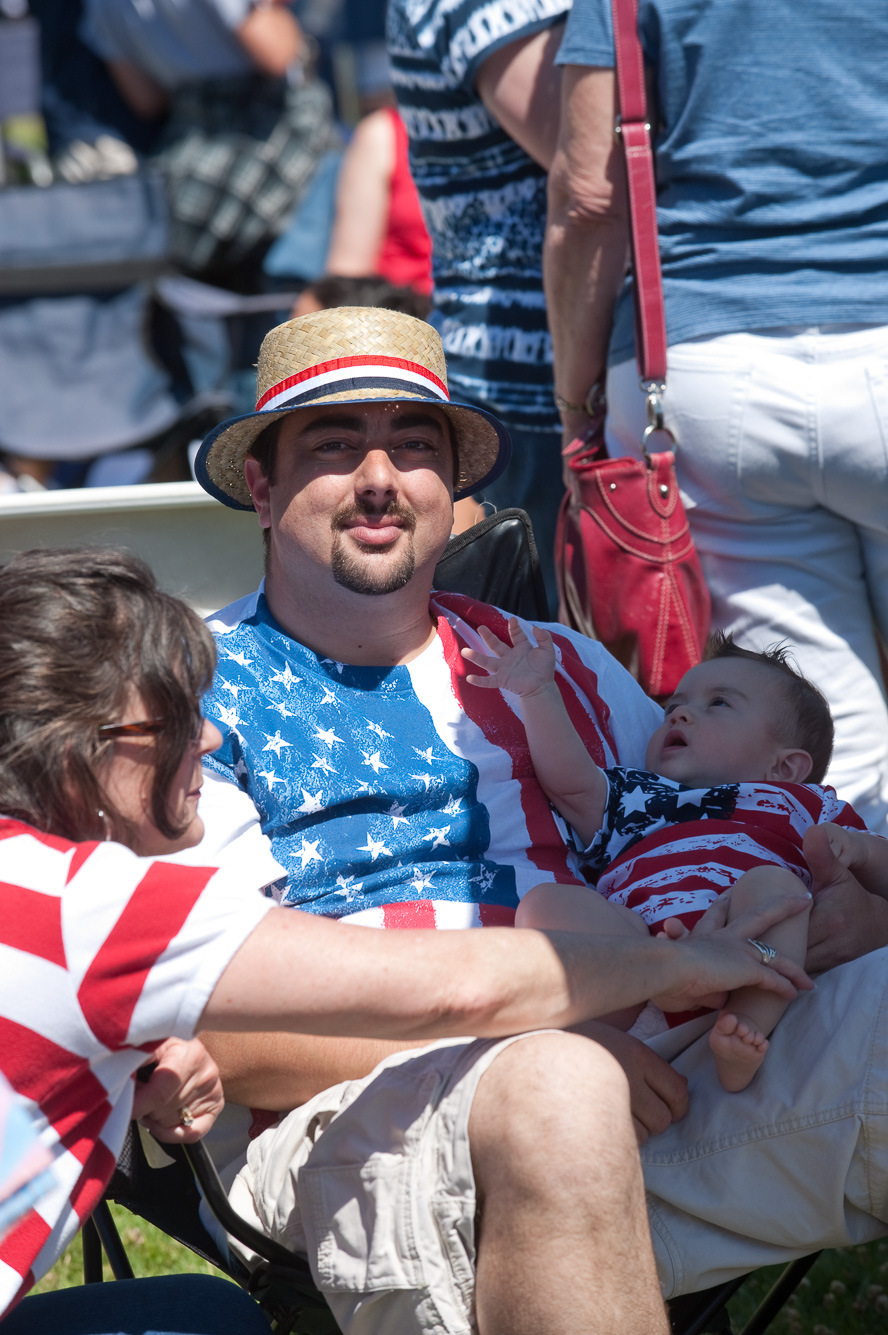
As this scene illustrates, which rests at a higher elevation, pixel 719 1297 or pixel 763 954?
pixel 763 954

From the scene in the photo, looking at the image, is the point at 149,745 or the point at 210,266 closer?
the point at 149,745

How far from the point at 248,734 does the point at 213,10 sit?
4.30m

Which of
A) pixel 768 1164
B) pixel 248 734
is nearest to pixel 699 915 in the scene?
pixel 768 1164

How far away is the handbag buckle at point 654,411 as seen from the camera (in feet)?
8.59

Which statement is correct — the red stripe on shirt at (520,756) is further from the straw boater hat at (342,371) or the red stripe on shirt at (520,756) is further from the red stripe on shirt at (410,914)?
the straw boater hat at (342,371)

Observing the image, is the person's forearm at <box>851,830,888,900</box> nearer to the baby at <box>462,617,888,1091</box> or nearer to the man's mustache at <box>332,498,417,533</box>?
the baby at <box>462,617,888,1091</box>

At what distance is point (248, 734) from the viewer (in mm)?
2193

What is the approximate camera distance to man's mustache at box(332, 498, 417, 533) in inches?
93.2

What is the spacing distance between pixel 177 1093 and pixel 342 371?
122 cm

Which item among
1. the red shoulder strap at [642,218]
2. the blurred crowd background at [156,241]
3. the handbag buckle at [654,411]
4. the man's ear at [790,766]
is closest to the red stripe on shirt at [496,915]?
the man's ear at [790,766]

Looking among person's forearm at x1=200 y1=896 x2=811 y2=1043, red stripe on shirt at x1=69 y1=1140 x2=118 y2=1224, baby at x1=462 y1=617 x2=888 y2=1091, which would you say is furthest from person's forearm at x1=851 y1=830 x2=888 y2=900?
red stripe on shirt at x1=69 y1=1140 x2=118 y2=1224

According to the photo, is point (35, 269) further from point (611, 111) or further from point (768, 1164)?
point (768, 1164)

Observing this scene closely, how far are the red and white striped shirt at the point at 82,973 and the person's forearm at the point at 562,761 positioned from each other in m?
0.87

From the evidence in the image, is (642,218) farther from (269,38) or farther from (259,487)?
(269,38)
